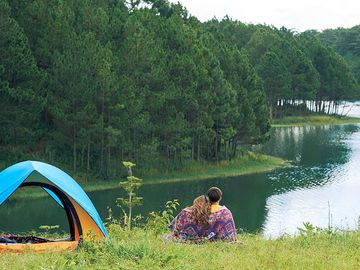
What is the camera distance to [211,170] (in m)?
37.8

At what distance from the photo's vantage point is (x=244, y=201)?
2916 cm

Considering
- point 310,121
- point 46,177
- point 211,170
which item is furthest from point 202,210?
point 310,121

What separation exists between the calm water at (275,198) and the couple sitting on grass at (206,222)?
339 inches

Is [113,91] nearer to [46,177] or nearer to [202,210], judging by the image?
[46,177]

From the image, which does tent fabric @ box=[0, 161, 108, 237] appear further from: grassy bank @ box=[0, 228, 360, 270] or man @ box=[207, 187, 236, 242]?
man @ box=[207, 187, 236, 242]

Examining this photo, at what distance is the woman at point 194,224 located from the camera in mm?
8219

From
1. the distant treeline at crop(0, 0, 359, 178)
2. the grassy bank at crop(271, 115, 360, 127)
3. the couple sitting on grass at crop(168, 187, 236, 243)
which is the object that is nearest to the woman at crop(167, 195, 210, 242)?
the couple sitting on grass at crop(168, 187, 236, 243)

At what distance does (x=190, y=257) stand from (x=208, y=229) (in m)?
1.69

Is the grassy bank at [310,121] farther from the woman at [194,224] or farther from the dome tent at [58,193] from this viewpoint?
the woman at [194,224]

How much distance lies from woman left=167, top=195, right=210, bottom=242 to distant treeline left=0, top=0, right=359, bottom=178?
21443 millimetres

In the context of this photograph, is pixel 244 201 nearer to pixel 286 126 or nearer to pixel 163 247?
pixel 163 247

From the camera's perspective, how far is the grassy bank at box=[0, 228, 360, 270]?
248 inches

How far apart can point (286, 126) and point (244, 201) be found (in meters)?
42.4

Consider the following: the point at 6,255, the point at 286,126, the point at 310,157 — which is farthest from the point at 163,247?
the point at 286,126
